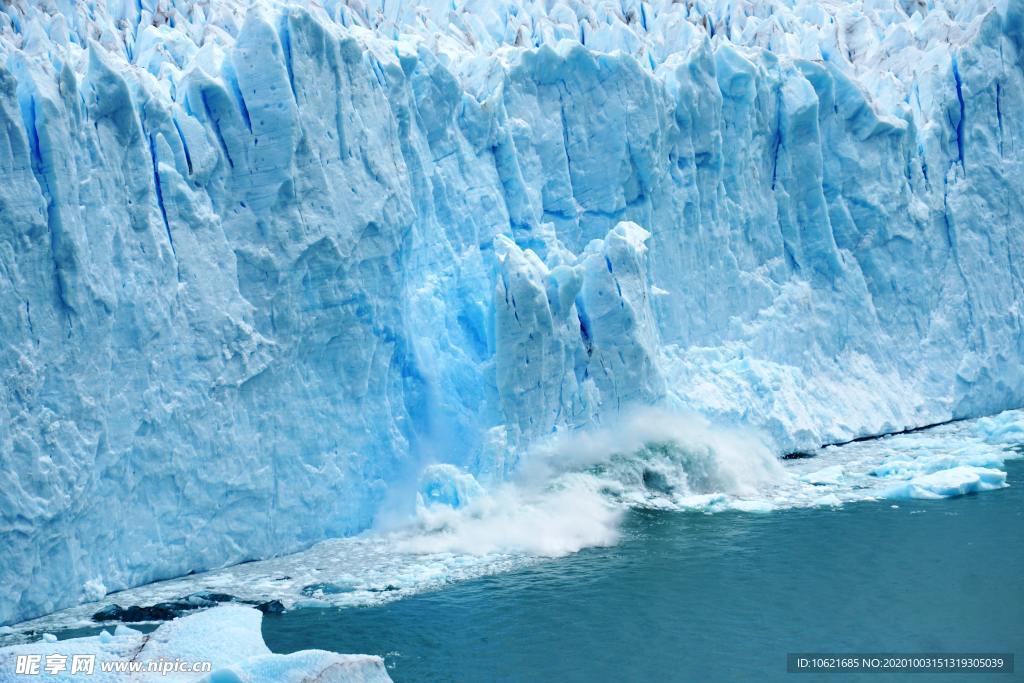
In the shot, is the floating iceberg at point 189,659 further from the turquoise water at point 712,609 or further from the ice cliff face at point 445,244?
the ice cliff face at point 445,244

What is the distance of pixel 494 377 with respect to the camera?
12086 mm

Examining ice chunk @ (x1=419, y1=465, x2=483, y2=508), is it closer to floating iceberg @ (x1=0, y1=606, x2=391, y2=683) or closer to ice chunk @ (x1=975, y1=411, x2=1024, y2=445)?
floating iceberg @ (x1=0, y1=606, x2=391, y2=683)

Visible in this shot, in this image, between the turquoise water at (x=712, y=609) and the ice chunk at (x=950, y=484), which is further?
the ice chunk at (x=950, y=484)

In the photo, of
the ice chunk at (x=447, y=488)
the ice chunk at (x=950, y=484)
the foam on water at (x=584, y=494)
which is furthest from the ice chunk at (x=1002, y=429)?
the ice chunk at (x=447, y=488)

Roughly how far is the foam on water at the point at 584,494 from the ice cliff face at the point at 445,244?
1.09 feet

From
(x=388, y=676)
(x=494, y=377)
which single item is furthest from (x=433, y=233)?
(x=388, y=676)

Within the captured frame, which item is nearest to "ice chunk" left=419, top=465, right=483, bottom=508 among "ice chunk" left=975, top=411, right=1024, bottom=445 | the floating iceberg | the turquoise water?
the turquoise water

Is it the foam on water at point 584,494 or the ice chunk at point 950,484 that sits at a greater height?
the foam on water at point 584,494

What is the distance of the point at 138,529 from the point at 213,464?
850mm

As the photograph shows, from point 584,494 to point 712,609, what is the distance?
2982 millimetres

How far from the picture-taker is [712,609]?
9.34m

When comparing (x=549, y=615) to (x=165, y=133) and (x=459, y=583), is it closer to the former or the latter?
(x=459, y=583)

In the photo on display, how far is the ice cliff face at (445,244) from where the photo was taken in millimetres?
9461

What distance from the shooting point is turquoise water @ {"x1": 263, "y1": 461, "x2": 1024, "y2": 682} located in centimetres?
841
